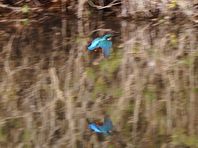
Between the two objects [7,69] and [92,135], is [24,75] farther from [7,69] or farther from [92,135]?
[92,135]

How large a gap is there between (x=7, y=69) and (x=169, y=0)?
1.07 m

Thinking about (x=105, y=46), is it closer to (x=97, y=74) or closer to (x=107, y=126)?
(x=97, y=74)

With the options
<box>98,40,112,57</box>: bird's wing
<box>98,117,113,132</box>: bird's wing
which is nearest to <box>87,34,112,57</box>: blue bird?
<box>98,40,112,57</box>: bird's wing

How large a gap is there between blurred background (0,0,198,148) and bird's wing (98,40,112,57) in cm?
3

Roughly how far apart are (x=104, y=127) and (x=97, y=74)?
336 mm

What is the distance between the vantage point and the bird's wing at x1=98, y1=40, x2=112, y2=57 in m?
2.85

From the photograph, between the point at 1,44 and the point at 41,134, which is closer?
the point at 41,134

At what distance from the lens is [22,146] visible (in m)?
2.68

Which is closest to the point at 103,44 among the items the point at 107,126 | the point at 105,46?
the point at 105,46

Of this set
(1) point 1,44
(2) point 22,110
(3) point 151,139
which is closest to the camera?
(3) point 151,139

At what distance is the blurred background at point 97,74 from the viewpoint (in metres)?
2.64

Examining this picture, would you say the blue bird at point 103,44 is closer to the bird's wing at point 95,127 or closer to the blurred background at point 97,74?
the blurred background at point 97,74

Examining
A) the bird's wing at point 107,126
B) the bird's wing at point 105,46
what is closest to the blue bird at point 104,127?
the bird's wing at point 107,126

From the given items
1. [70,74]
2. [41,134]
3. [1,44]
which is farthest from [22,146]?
[1,44]
